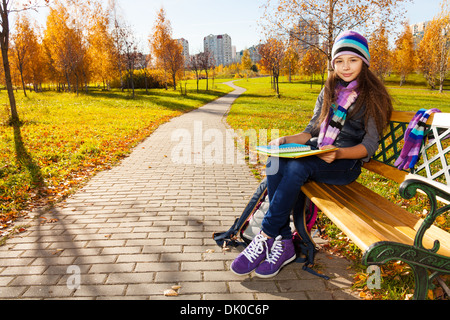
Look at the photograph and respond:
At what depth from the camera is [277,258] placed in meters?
2.71

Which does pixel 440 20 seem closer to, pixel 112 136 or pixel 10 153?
pixel 112 136

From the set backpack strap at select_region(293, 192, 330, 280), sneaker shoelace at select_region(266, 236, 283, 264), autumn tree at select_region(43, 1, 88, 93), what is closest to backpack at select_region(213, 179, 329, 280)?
backpack strap at select_region(293, 192, 330, 280)

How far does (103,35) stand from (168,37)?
7.39 meters

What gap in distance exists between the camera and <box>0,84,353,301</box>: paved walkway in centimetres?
249

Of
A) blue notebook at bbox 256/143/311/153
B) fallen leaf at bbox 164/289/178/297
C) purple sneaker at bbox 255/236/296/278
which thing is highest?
blue notebook at bbox 256/143/311/153

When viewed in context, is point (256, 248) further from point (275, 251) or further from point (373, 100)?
point (373, 100)

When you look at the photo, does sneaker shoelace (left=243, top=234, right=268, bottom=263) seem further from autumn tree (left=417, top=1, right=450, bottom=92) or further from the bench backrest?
autumn tree (left=417, top=1, right=450, bottom=92)

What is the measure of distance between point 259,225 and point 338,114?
1348mm

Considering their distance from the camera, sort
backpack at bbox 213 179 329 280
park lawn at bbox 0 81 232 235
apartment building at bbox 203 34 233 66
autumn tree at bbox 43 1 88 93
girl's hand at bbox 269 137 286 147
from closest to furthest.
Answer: backpack at bbox 213 179 329 280, girl's hand at bbox 269 137 286 147, park lawn at bbox 0 81 232 235, autumn tree at bbox 43 1 88 93, apartment building at bbox 203 34 233 66

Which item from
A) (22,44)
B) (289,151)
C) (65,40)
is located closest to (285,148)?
(289,151)

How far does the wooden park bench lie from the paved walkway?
0.65 meters
